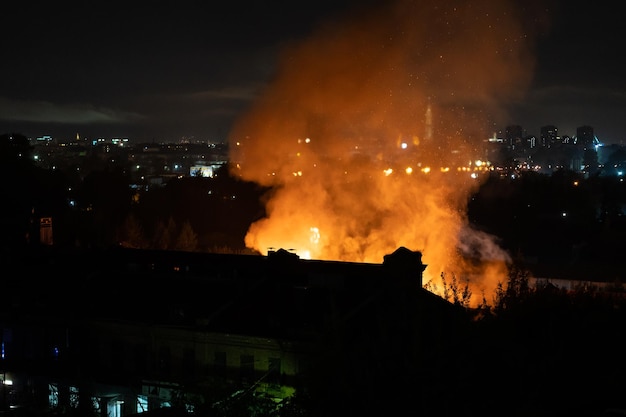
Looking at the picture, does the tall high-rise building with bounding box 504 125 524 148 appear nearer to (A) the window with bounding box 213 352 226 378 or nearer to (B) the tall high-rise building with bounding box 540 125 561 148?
(B) the tall high-rise building with bounding box 540 125 561 148

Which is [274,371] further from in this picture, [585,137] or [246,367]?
[585,137]

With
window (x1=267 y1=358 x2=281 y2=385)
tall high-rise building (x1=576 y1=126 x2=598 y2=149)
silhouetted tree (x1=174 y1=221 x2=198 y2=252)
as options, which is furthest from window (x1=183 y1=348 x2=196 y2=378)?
tall high-rise building (x1=576 y1=126 x2=598 y2=149)

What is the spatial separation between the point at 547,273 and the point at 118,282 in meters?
27.5

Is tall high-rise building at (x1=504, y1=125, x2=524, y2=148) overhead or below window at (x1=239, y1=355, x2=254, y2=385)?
overhead

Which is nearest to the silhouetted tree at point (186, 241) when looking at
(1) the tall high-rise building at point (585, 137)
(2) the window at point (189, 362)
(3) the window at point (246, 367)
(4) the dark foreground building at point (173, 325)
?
(4) the dark foreground building at point (173, 325)

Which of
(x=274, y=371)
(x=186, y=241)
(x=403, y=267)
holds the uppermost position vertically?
(x=186, y=241)

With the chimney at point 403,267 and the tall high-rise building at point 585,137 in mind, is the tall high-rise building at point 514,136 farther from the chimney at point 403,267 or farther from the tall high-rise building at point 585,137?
the chimney at point 403,267

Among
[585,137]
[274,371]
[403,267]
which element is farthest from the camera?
[585,137]

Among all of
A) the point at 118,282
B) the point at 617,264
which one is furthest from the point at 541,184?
the point at 118,282

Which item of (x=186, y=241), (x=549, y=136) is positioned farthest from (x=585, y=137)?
(x=186, y=241)

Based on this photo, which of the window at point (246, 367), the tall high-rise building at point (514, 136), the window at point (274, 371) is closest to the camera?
the window at point (274, 371)

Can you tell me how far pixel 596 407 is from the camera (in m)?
14.5

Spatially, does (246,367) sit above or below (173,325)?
below

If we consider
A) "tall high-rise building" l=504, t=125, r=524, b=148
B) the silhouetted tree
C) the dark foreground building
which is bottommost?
the dark foreground building
